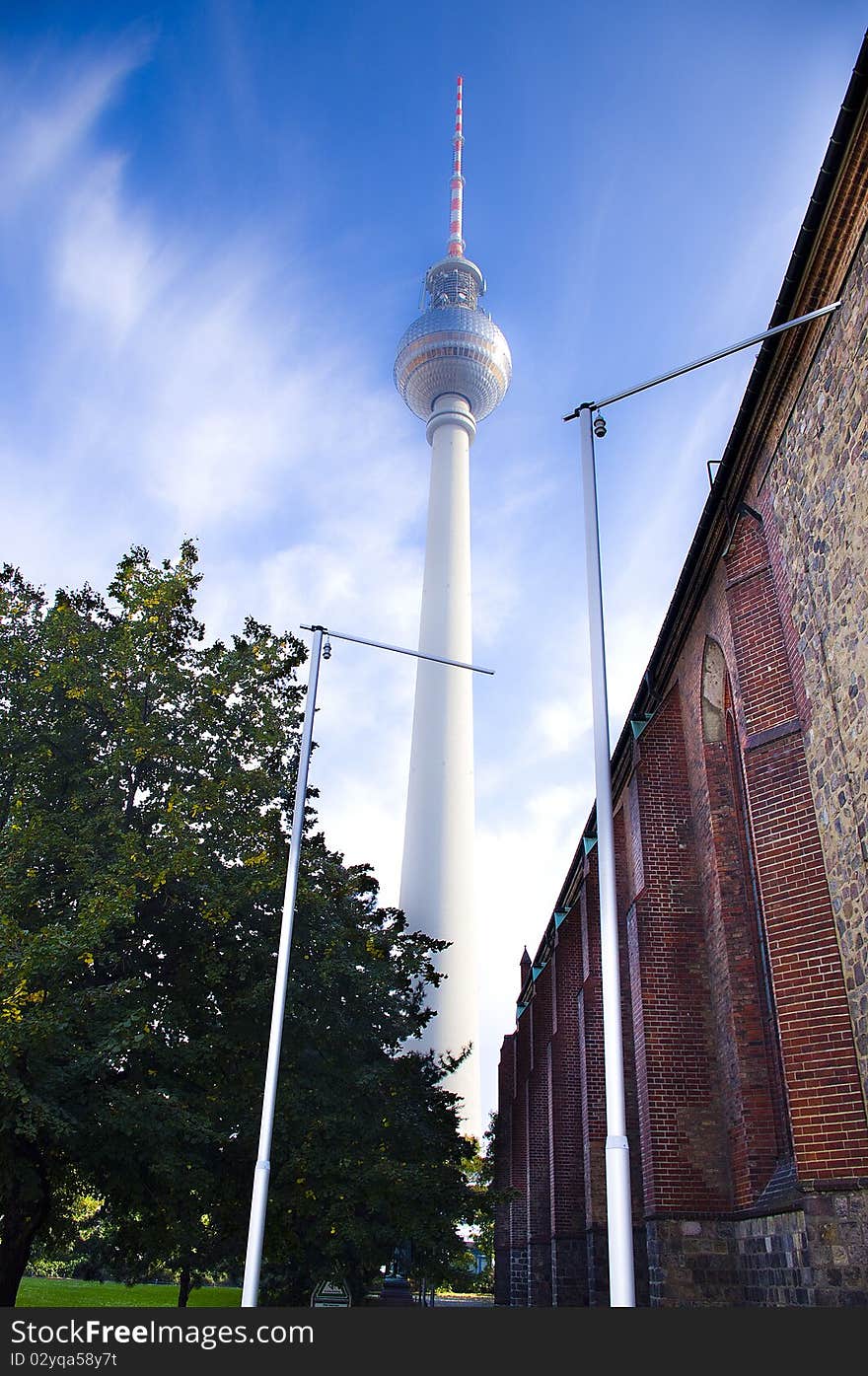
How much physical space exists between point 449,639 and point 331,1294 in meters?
45.3

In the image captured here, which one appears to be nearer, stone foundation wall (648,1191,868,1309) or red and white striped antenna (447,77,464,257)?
stone foundation wall (648,1191,868,1309)

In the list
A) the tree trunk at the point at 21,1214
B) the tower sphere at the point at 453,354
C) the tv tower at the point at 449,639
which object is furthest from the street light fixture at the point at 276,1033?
the tower sphere at the point at 453,354

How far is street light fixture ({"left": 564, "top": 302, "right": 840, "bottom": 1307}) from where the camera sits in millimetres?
7188

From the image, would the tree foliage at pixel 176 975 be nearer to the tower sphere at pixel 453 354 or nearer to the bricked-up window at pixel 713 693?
the bricked-up window at pixel 713 693

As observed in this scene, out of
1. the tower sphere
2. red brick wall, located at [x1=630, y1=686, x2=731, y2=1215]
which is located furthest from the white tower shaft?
red brick wall, located at [x1=630, y1=686, x2=731, y2=1215]

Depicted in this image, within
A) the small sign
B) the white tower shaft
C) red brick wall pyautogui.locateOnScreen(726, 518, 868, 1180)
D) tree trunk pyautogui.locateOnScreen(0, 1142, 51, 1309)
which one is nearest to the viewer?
red brick wall pyautogui.locateOnScreen(726, 518, 868, 1180)

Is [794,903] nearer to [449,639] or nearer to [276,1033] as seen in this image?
[276,1033]

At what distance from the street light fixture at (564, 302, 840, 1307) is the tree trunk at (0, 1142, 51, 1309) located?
9.34m

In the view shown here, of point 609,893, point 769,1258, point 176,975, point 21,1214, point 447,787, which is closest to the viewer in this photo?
point 609,893

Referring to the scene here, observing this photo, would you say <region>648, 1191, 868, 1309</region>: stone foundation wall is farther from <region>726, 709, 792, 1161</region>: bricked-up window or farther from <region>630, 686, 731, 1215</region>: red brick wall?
<region>726, 709, 792, 1161</region>: bricked-up window

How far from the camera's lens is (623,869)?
19.7 meters

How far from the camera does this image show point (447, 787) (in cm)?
6069

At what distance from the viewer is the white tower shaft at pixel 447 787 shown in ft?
186

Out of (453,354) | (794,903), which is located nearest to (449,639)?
(453,354)
